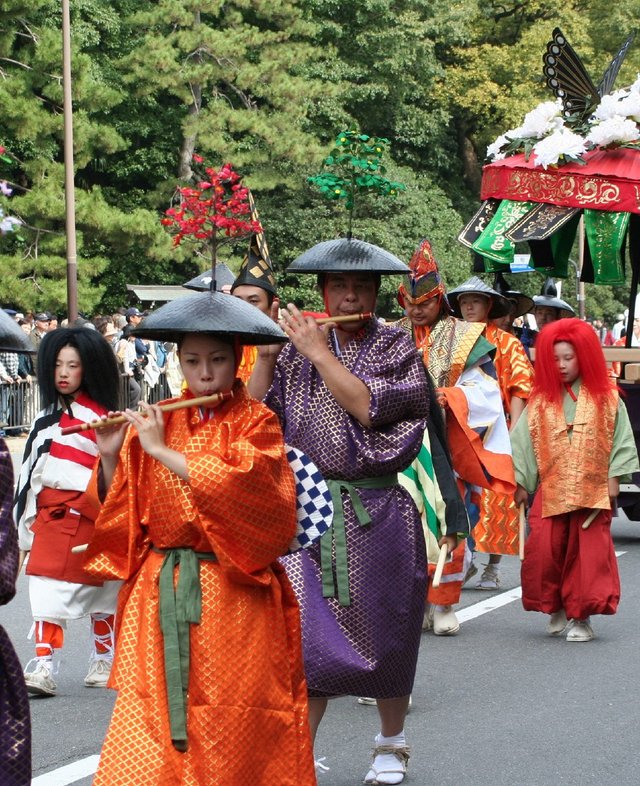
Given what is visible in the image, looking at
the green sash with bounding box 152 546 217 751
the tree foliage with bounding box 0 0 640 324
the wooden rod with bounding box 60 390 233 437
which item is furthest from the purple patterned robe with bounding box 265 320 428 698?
the tree foliage with bounding box 0 0 640 324

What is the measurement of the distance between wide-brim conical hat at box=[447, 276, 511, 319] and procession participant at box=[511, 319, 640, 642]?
940 millimetres

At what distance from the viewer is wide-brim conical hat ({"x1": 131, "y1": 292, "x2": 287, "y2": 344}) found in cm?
403

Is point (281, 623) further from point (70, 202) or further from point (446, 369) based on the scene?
point (70, 202)

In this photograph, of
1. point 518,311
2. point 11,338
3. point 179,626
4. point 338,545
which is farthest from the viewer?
point 518,311

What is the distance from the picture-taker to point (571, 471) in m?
8.16

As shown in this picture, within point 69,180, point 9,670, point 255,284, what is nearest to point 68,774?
point 9,670

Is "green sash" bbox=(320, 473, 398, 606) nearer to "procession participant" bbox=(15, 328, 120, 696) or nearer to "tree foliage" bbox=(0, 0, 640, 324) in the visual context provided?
"procession participant" bbox=(15, 328, 120, 696)

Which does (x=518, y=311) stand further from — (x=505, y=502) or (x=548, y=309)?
(x=505, y=502)

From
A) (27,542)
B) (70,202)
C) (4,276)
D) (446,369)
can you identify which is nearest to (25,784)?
(27,542)

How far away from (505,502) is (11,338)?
644 cm

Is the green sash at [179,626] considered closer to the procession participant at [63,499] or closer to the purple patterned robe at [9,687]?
the purple patterned robe at [9,687]

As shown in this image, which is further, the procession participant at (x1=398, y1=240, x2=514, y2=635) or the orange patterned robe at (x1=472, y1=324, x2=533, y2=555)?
the orange patterned robe at (x1=472, y1=324, x2=533, y2=555)

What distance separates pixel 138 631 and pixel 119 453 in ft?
1.58

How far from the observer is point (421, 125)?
36031 mm
